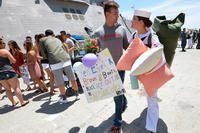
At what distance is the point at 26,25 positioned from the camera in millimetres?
17719

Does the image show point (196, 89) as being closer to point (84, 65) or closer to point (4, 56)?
point (84, 65)

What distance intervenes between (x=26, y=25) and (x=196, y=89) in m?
14.3

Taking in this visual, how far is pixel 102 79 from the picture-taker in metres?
3.93

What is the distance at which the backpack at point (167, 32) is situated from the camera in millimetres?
3521

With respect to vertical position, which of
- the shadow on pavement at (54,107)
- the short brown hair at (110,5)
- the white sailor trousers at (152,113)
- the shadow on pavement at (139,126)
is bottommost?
the shadow on pavement at (54,107)

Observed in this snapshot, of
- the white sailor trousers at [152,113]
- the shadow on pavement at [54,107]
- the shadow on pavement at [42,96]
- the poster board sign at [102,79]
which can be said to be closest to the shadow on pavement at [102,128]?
the poster board sign at [102,79]

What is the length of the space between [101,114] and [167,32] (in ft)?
7.49

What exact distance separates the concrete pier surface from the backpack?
124 centimetres

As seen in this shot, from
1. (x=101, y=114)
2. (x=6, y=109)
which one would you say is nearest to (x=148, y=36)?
(x=101, y=114)

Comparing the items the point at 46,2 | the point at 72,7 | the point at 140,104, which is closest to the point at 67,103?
the point at 140,104

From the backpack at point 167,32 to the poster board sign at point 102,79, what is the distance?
2.60 ft

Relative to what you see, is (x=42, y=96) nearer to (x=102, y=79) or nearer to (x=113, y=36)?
(x=102, y=79)

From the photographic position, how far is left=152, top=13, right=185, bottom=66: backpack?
3.52 m

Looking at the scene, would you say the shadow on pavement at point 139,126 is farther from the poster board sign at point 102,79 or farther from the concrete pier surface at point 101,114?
the poster board sign at point 102,79
